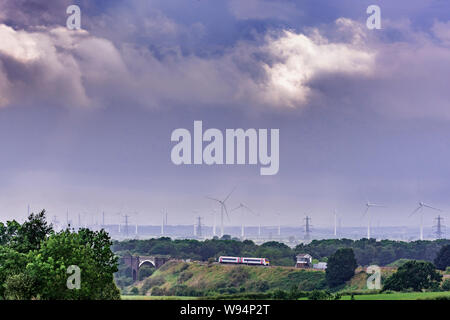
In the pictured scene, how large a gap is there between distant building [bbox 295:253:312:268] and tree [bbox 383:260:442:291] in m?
62.6

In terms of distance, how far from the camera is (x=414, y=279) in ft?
330

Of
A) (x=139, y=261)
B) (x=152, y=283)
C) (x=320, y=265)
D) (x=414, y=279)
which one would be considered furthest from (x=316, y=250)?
(x=414, y=279)

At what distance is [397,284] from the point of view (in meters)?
97.7

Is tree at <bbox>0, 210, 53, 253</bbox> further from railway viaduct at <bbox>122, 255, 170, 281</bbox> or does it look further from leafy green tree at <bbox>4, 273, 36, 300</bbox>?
railway viaduct at <bbox>122, 255, 170, 281</bbox>

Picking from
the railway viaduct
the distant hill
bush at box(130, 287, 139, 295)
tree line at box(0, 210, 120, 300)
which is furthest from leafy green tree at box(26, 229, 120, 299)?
the railway viaduct

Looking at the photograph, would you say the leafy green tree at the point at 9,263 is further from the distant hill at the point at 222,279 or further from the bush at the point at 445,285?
the distant hill at the point at 222,279

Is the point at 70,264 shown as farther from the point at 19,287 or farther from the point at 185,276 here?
the point at 185,276

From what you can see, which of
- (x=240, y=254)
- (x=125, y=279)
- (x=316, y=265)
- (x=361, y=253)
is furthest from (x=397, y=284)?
(x=125, y=279)

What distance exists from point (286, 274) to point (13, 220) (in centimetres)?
9723

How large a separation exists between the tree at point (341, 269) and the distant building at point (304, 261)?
2715cm

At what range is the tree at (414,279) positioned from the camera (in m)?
98.1
